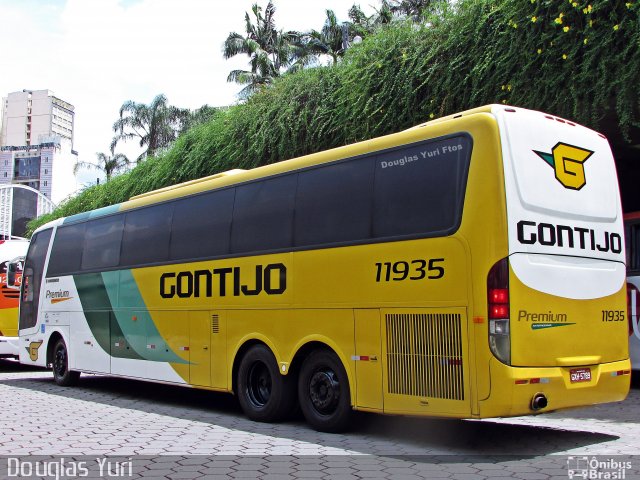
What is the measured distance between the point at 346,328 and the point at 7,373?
41.4ft

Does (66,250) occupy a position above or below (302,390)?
above

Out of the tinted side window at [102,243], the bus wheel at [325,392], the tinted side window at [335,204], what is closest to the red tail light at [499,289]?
the tinted side window at [335,204]

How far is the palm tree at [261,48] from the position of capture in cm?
5072

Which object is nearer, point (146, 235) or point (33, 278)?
point (146, 235)

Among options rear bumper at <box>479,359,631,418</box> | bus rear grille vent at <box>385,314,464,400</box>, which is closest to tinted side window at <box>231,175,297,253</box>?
bus rear grille vent at <box>385,314,464,400</box>

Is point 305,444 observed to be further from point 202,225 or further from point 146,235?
point 146,235

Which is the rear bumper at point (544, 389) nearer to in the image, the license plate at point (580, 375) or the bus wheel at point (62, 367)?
the license plate at point (580, 375)

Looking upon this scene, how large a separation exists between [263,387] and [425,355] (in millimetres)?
3008

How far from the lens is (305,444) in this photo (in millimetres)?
7531

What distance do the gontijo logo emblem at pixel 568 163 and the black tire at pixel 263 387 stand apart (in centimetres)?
399

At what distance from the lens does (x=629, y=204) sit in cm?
1894

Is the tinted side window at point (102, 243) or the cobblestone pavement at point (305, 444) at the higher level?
the tinted side window at point (102, 243)

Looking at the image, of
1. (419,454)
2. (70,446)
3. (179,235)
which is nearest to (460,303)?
(419,454)

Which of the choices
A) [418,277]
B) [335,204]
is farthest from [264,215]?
[418,277]
